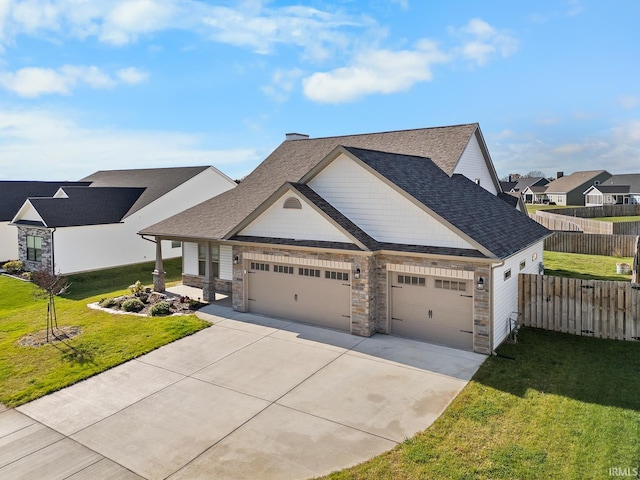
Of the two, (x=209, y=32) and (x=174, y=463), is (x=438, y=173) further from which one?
(x=174, y=463)

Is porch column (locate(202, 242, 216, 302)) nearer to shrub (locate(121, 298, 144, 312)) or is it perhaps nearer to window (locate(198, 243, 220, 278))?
window (locate(198, 243, 220, 278))

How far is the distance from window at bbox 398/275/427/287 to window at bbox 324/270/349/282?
173 cm

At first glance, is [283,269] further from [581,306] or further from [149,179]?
[149,179]

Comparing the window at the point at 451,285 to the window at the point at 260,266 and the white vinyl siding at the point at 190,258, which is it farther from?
the white vinyl siding at the point at 190,258

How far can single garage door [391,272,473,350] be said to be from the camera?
Answer: 12.0 meters

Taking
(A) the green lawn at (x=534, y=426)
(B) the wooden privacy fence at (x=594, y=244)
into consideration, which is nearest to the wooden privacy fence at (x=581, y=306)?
(A) the green lawn at (x=534, y=426)

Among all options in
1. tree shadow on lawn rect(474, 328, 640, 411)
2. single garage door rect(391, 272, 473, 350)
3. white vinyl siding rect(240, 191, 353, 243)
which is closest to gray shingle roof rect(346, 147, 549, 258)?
single garage door rect(391, 272, 473, 350)

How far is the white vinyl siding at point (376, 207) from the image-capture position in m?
12.5

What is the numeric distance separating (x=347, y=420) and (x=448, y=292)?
5.26 metres

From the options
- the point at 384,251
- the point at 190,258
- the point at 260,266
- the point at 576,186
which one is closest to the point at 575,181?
the point at 576,186

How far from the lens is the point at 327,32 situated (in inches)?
628

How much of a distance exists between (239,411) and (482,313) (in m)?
6.84

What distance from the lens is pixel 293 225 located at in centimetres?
1445

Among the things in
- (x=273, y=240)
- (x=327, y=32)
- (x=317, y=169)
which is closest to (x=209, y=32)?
(x=327, y=32)
